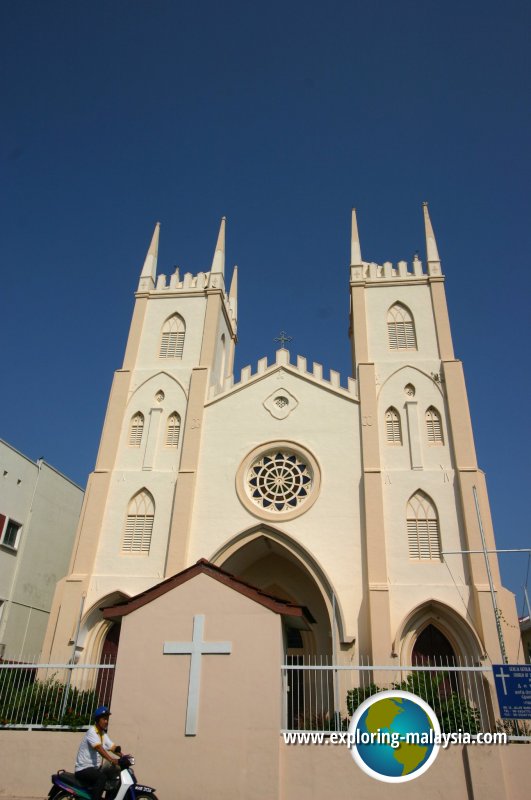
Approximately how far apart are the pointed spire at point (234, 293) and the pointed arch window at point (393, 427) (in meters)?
11.3

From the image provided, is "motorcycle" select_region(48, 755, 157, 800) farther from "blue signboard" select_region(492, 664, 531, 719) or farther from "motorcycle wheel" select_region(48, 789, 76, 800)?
"blue signboard" select_region(492, 664, 531, 719)

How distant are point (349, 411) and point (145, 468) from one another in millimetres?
7329

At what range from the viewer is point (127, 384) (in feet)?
69.7

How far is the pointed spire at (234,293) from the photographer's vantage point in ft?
91.9

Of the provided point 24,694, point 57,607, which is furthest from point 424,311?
point 24,694

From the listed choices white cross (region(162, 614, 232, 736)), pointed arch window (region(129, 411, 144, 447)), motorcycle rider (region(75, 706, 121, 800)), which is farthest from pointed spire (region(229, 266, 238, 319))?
motorcycle rider (region(75, 706, 121, 800))

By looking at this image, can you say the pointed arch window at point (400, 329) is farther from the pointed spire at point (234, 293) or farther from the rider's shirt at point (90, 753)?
the rider's shirt at point (90, 753)

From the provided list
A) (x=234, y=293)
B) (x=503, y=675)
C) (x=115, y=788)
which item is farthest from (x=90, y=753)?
(x=234, y=293)

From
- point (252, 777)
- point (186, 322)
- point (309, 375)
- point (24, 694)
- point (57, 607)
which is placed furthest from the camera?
point (186, 322)

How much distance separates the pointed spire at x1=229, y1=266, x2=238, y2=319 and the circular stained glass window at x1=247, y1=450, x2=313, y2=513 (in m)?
10.9

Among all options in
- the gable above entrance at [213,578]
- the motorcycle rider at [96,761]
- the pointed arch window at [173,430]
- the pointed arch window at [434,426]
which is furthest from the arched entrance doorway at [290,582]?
the motorcycle rider at [96,761]

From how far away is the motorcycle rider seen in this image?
6.46 m

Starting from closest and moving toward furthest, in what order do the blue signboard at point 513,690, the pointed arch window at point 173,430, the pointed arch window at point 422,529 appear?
the blue signboard at point 513,690 < the pointed arch window at point 422,529 < the pointed arch window at point 173,430

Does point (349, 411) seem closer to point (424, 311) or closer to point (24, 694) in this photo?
point (424, 311)
